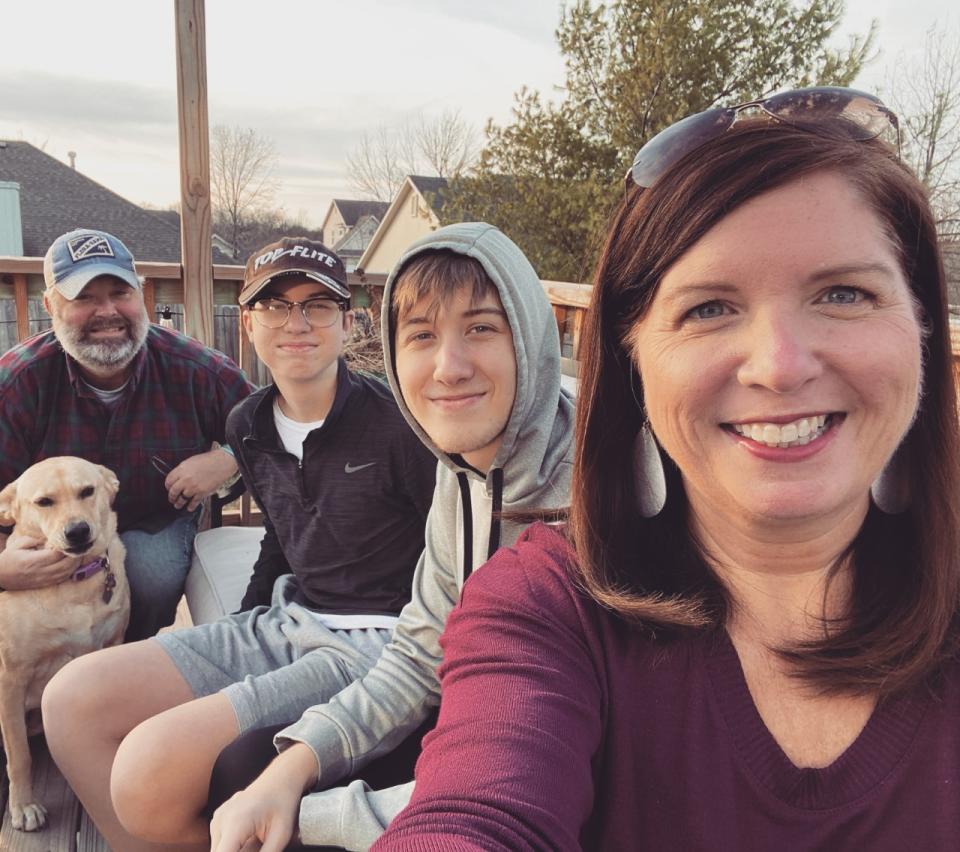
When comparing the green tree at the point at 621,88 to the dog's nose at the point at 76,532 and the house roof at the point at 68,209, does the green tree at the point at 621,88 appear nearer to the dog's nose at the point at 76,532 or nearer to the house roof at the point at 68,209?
the dog's nose at the point at 76,532

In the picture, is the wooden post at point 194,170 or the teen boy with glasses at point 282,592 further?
the wooden post at point 194,170

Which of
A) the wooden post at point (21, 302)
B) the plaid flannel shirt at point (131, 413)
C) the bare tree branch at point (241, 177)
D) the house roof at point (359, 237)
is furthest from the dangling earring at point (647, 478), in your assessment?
the house roof at point (359, 237)

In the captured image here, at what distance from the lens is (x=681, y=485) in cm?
124

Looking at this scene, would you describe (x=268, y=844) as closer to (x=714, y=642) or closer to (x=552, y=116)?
(x=714, y=642)

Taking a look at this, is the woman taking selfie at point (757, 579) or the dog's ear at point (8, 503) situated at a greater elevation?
the woman taking selfie at point (757, 579)

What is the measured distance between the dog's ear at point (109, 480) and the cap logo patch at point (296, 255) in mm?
992

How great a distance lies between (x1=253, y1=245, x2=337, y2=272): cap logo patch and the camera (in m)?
2.69

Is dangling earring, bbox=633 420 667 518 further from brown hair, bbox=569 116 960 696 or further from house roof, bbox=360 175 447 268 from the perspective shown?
house roof, bbox=360 175 447 268

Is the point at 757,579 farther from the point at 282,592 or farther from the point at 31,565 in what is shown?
the point at 31,565

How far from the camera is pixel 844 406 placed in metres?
0.97

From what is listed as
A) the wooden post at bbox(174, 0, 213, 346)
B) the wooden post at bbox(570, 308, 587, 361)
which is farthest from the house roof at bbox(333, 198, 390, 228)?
the wooden post at bbox(570, 308, 587, 361)

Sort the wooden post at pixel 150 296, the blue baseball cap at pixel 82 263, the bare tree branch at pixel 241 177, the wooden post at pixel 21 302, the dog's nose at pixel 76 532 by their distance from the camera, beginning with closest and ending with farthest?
the dog's nose at pixel 76 532, the blue baseball cap at pixel 82 263, the wooden post at pixel 21 302, the wooden post at pixel 150 296, the bare tree branch at pixel 241 177

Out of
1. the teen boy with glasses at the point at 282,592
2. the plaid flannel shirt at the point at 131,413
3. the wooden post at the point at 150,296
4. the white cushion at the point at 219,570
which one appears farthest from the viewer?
the wooden post at the point at 150,296

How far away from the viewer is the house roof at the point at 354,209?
2221 inches
